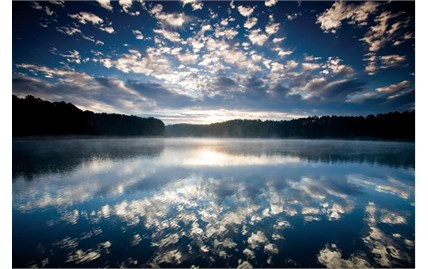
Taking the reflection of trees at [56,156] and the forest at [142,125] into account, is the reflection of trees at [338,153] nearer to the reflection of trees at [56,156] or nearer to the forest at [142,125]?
the reflection of trees at [56,156]

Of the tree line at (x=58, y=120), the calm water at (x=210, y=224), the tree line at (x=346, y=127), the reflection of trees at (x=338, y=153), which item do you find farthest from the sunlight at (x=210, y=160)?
the tree line at (x=346, y=127)

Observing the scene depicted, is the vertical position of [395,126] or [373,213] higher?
[395,126]

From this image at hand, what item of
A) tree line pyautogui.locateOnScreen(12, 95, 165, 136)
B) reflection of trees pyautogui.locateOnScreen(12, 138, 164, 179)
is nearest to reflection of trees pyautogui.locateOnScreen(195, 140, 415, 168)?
reflection of trees pyautogui.locateOnScreen(12, 138, 164, 179)

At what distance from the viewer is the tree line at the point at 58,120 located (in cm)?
7300

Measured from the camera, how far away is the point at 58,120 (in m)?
86.9

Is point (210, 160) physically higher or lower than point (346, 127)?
lower

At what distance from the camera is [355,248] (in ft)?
21.0

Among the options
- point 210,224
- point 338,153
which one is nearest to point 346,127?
point 338,153

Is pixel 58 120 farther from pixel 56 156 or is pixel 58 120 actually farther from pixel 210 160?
pixel 210 160

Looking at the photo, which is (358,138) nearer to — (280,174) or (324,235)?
(280,174)
